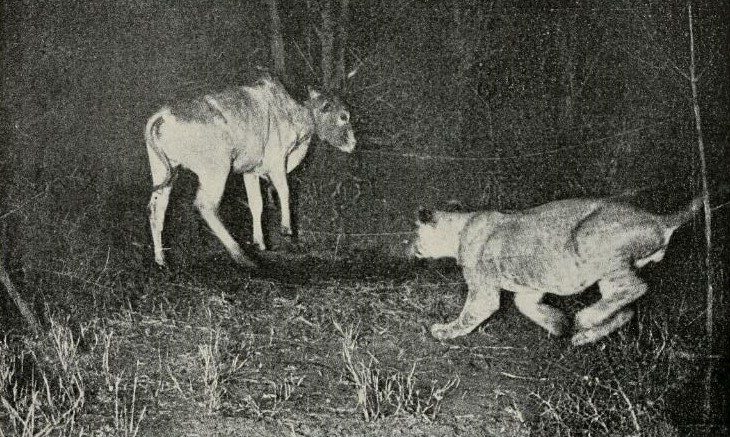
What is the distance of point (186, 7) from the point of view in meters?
3.79

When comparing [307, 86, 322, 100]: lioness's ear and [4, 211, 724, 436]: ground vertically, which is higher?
[307, 86, 322, 100]: lioness's ear

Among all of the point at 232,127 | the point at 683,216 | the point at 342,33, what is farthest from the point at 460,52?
the point at 683,216

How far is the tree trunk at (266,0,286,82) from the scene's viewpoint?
12.4 ft

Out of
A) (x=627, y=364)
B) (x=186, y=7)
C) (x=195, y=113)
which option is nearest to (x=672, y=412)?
(x=627, y=364)

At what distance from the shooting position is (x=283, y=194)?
388 cm

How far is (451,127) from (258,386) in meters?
1.45

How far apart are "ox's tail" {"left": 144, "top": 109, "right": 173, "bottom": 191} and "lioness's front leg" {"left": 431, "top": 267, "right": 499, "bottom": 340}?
140 cm

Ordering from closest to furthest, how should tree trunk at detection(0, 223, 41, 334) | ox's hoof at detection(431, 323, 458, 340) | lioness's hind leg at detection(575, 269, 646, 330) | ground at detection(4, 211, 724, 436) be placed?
ground at detection(4, 211, 724, 436), lioness's hind leg at detection(575, 269, 646, 330), ox's hoof at detection(431, 323, 458, 340), tree trunk at detection(0, 223, 41, 334)

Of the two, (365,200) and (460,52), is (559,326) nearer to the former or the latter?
(365,200)

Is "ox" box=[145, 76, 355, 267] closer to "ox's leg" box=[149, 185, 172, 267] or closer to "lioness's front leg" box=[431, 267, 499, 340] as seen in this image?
"ox's leg" box=[149, 185, 172, 267]

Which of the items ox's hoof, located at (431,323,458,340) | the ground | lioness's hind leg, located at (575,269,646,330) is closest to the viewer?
the ground

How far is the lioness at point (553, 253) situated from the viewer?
12.0 feet

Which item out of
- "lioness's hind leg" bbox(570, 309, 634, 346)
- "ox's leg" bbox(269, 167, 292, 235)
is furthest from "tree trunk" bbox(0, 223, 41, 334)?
"lioness's hind leg" bbox(570, 309, 634, 346)

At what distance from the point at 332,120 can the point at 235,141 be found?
0.47 meters
